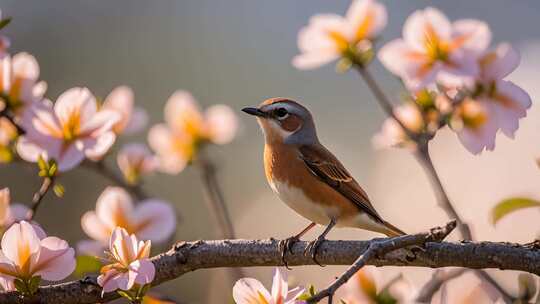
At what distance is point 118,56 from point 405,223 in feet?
11.8

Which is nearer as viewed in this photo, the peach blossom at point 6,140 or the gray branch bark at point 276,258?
the gray branch bark at point 276,258

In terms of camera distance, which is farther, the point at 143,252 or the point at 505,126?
the point at 505,126

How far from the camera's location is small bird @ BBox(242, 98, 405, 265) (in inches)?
126

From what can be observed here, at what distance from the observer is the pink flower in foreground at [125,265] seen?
1850mm

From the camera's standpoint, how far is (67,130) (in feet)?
7.48

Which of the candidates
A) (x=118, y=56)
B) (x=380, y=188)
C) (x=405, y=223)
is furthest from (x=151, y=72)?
(x=405, y=223)

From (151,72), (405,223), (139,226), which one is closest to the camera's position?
(139,226)

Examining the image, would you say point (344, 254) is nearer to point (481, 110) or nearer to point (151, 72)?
point (481, 110)

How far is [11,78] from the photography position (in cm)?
234

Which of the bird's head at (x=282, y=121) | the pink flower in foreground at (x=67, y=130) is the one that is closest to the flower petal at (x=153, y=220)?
the pink flower in foreground at (x=67, y=130)

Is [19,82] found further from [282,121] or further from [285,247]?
[282,121]

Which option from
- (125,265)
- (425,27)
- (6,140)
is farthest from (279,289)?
(6,140)

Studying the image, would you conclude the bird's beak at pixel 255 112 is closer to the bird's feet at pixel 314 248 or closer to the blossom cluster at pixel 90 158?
the blossom cluster at pixel 90 158

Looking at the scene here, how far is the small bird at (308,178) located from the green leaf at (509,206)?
0.95 m
